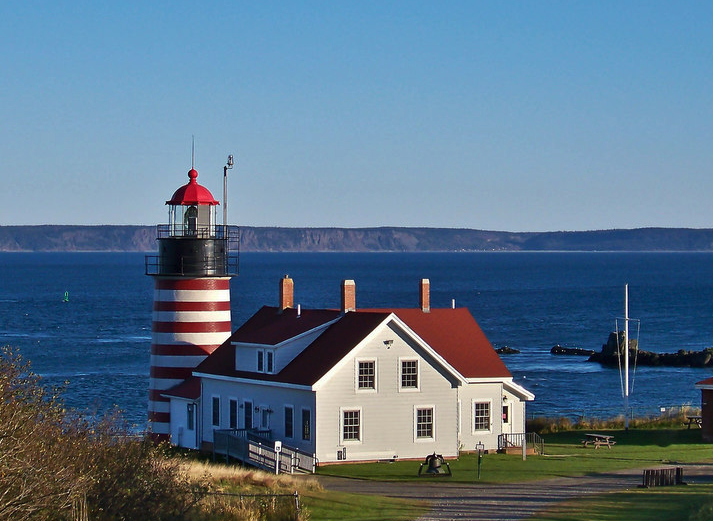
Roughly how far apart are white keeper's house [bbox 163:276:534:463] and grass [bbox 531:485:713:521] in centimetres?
845

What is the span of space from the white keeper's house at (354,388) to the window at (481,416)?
0.10ft

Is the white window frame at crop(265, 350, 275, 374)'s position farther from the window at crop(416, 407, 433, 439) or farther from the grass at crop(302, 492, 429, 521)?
the grass at crop(302, 492, 429, 521)

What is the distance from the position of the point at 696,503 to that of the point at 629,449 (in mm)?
12325

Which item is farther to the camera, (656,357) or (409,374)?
(656,357)

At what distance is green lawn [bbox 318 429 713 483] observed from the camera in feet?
107

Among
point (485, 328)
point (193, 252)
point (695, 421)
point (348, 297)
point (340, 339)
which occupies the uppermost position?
point (193, 252)

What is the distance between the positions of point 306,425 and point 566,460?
766 centimetres

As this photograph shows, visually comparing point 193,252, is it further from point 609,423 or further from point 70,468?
point 70,468

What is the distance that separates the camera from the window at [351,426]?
34.9 meters

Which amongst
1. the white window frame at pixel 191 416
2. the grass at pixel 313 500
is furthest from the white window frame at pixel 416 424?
the white window frame at pixel 191 416

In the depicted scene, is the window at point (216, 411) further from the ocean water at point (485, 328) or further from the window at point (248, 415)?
the ocean water at point (485, 328)

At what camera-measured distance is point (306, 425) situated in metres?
35.0

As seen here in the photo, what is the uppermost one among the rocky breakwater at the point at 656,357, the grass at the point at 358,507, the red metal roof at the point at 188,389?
the red metal roof at the point at 188,389

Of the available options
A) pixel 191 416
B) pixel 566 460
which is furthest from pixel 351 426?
pixel 191 416
